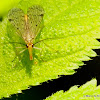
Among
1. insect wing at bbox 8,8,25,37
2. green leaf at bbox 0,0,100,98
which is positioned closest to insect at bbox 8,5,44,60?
insect wing at bbox 8,8,25,37

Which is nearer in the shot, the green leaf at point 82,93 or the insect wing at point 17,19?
the green leaf at point 82,93

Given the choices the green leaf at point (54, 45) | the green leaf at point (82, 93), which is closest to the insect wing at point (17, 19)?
the green leaf at point (54, 45)

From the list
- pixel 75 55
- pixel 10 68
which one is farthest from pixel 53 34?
pixel 10 68

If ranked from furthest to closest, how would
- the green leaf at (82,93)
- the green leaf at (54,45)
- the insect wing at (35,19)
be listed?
1. the insect wing at (35,19)
2. the green leaf at (54,45)
3. the green leaf at (82,93)

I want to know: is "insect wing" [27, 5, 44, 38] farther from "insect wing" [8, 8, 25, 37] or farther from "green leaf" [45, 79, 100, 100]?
"green leaf" [45, 79, 100, 100]

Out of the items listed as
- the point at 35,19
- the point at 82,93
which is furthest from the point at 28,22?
the point at 82,93

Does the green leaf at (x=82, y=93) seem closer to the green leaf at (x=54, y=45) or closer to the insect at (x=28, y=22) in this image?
the green leaf at (x=54, y=45)
